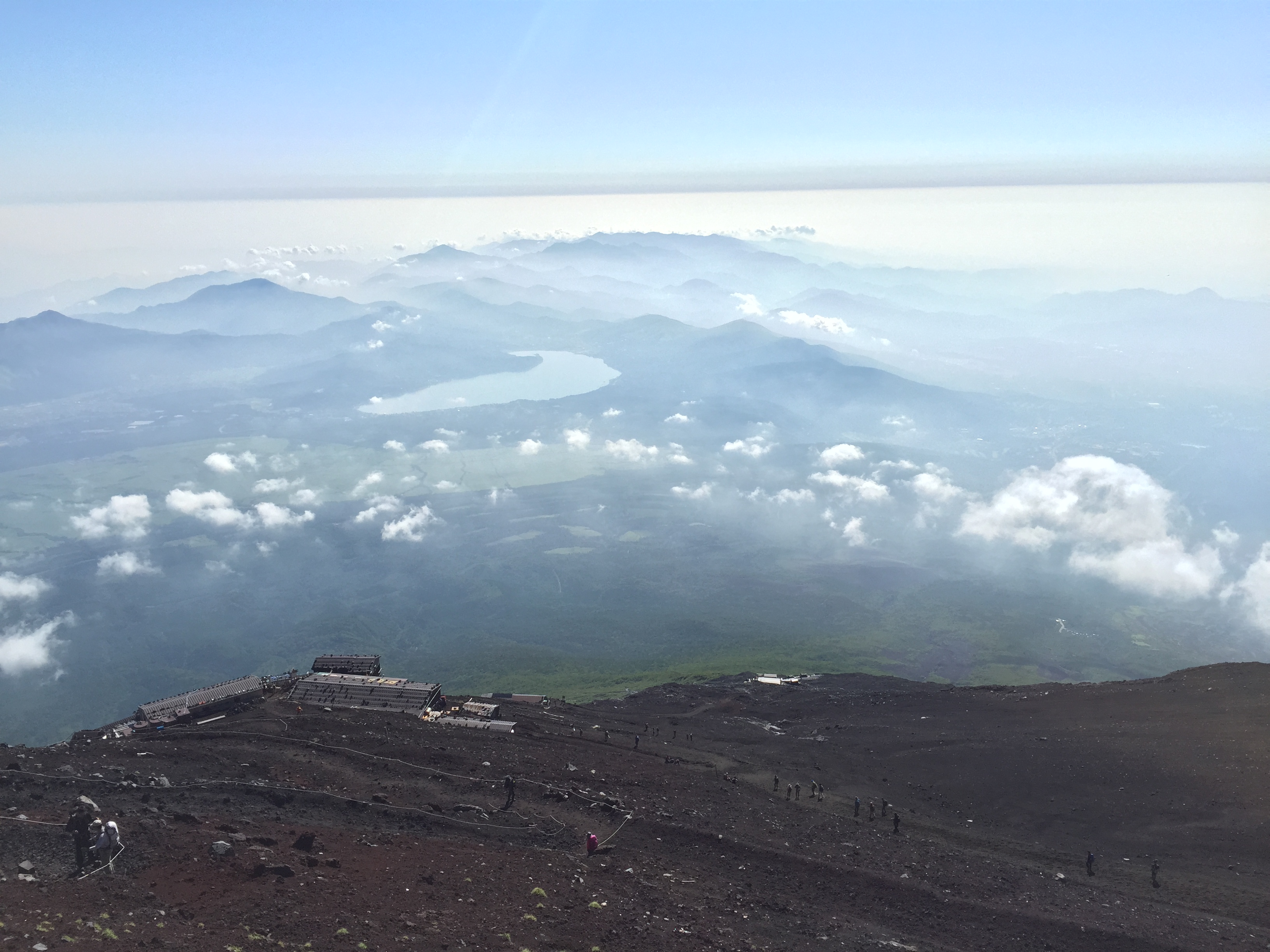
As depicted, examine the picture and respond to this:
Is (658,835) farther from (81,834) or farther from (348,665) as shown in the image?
(348,665)

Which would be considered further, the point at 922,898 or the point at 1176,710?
the point at 1176,710

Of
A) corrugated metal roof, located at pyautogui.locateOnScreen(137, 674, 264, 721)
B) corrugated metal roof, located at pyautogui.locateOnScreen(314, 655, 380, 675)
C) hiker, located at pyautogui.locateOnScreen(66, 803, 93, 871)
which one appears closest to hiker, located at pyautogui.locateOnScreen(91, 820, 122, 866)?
hiker, located at pyautogui.locateOnScreen(66, 803, 93, 871)

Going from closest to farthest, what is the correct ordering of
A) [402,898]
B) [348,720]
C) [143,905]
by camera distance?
[143,905] < [402,898] < [348,720]

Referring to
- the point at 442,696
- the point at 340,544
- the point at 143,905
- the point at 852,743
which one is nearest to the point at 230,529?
the point at 340,544

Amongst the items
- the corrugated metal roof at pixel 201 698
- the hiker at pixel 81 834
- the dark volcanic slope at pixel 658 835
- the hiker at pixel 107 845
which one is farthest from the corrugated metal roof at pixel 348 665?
the hiker at pixel 107 845

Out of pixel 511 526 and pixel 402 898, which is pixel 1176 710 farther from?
pixel 511 526

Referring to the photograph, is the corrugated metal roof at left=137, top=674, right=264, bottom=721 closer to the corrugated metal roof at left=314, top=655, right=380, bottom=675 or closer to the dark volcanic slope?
the dark volcanic slope

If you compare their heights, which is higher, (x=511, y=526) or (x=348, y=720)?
(x=348, y=720)
